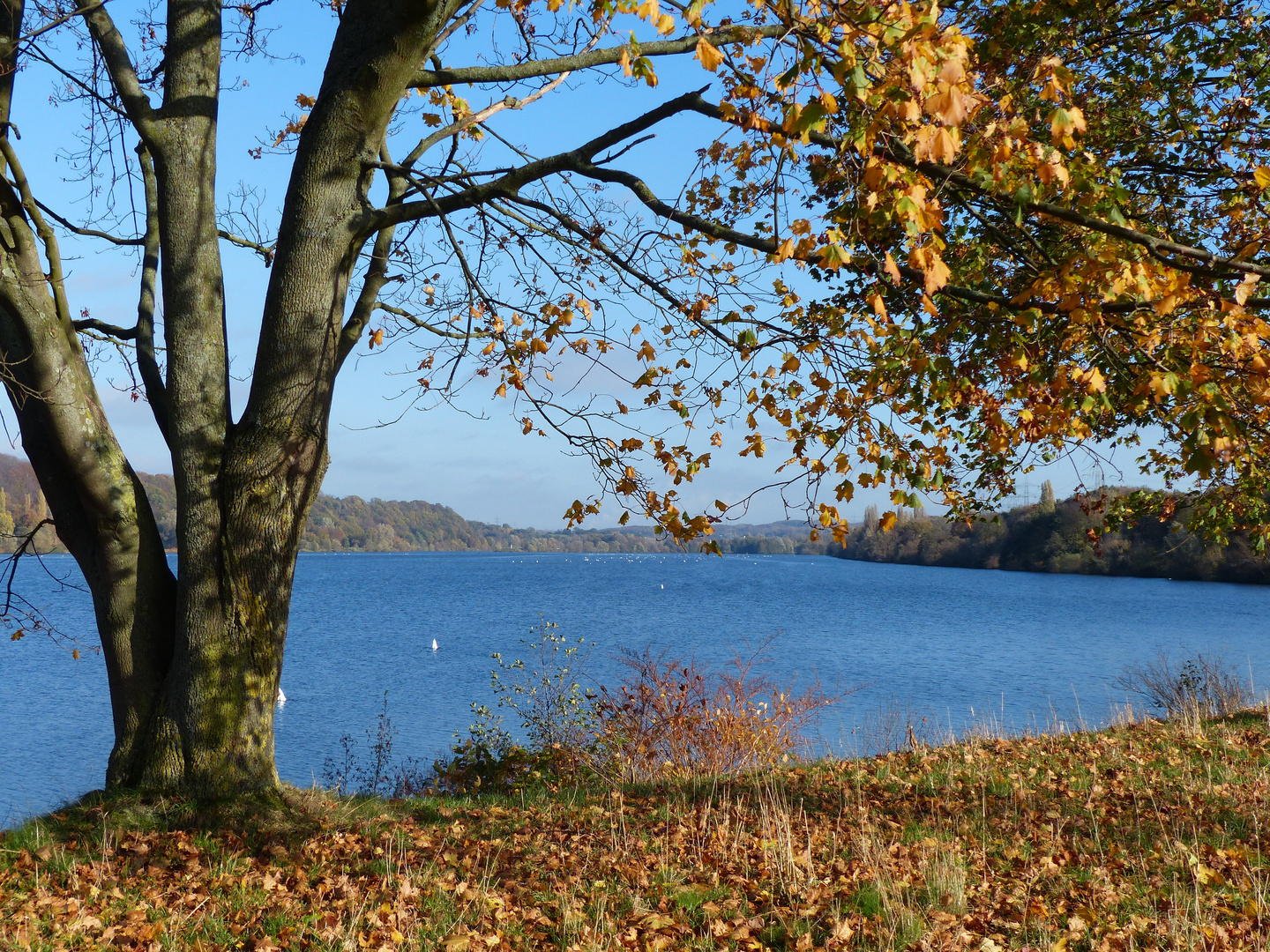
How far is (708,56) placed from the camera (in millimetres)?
3240

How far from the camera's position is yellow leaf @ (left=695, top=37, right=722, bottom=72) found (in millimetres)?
3217

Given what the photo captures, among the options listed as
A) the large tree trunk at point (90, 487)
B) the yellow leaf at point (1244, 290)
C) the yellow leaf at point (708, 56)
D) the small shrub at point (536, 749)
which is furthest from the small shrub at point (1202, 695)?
the large tree trunk at point (90, 487)

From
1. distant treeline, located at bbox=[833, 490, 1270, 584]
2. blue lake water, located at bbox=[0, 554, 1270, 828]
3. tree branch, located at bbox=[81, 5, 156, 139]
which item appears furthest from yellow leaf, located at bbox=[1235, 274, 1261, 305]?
distant treeline, located at bbox=[833, 490, 1270, 584]

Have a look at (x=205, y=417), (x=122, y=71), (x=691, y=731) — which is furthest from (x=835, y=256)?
(x=691, y=731)

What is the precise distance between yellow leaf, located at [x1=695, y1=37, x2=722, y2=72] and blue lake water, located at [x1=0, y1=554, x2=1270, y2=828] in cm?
956

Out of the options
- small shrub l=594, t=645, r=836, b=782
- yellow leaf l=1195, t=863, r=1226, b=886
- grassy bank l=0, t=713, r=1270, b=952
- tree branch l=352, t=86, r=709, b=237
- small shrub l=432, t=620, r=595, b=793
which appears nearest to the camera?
grassy bank l=0, t=713, r=1270, b=952

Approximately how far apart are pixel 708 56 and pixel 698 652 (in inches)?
976

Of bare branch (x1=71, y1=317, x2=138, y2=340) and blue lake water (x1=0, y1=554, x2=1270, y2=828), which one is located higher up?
bare branch (x1=71, y1=317, x2=138, y2=340)

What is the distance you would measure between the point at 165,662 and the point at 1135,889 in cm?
598

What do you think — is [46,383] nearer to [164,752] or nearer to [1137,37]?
[164,752]

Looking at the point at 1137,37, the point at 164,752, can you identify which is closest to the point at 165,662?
the point at 164,752

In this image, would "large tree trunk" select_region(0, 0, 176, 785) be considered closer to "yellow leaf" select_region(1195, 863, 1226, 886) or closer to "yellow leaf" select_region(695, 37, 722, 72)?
"yellow leaf" select_region(695, 37, 722, 72)

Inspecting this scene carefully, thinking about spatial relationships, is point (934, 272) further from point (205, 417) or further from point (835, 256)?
point (205, 417)

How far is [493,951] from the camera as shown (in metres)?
3.57
